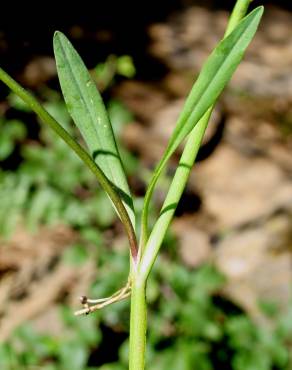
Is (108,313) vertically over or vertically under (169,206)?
under

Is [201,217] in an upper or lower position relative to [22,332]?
lower

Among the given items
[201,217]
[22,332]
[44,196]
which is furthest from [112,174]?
[201,217]

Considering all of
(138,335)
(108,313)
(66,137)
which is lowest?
(108,313)

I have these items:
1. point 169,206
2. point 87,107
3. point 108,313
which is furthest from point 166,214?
point 108,313

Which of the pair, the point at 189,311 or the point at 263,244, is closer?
the point at 189,311

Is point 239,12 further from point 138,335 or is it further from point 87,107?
point 138,335

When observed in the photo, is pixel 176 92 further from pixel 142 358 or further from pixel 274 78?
pixel 142 358

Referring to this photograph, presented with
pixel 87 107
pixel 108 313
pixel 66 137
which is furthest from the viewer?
pixel 108 313
